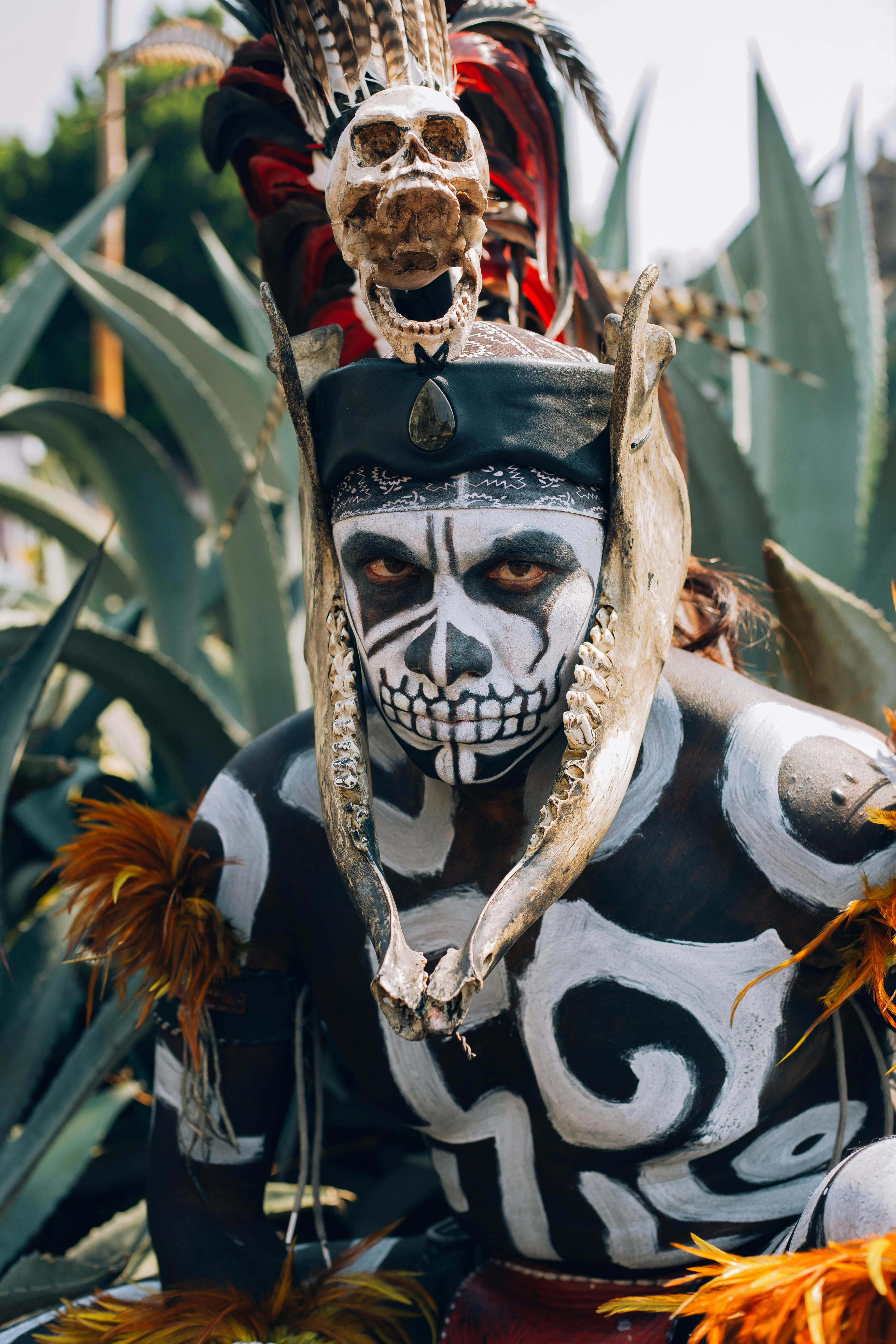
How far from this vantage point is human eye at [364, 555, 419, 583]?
885mm

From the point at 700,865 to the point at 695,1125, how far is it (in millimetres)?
212

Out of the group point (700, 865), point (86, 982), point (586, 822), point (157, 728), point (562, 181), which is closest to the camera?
point (586, 822)

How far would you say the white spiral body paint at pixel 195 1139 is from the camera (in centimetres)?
112

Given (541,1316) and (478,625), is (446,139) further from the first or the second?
(541,1316)

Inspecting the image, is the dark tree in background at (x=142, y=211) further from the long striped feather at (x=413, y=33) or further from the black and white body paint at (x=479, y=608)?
the black and white body paint at (x=479, y=608)

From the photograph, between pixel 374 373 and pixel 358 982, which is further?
pixel 358 982

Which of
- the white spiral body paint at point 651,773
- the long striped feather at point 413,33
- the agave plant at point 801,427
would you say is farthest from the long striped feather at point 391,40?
the agave plant at point 801,427

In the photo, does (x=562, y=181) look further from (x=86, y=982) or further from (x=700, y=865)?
(x=86, y=982)

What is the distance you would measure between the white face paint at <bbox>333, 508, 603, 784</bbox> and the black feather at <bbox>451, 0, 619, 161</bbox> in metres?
0.51

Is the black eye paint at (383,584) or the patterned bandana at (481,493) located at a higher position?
the patterned bandana at (481,493)

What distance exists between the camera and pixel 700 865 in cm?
95

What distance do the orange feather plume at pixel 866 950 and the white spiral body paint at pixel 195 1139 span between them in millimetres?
506

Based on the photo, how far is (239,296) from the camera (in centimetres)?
253

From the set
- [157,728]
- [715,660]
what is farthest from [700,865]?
[157,728]
